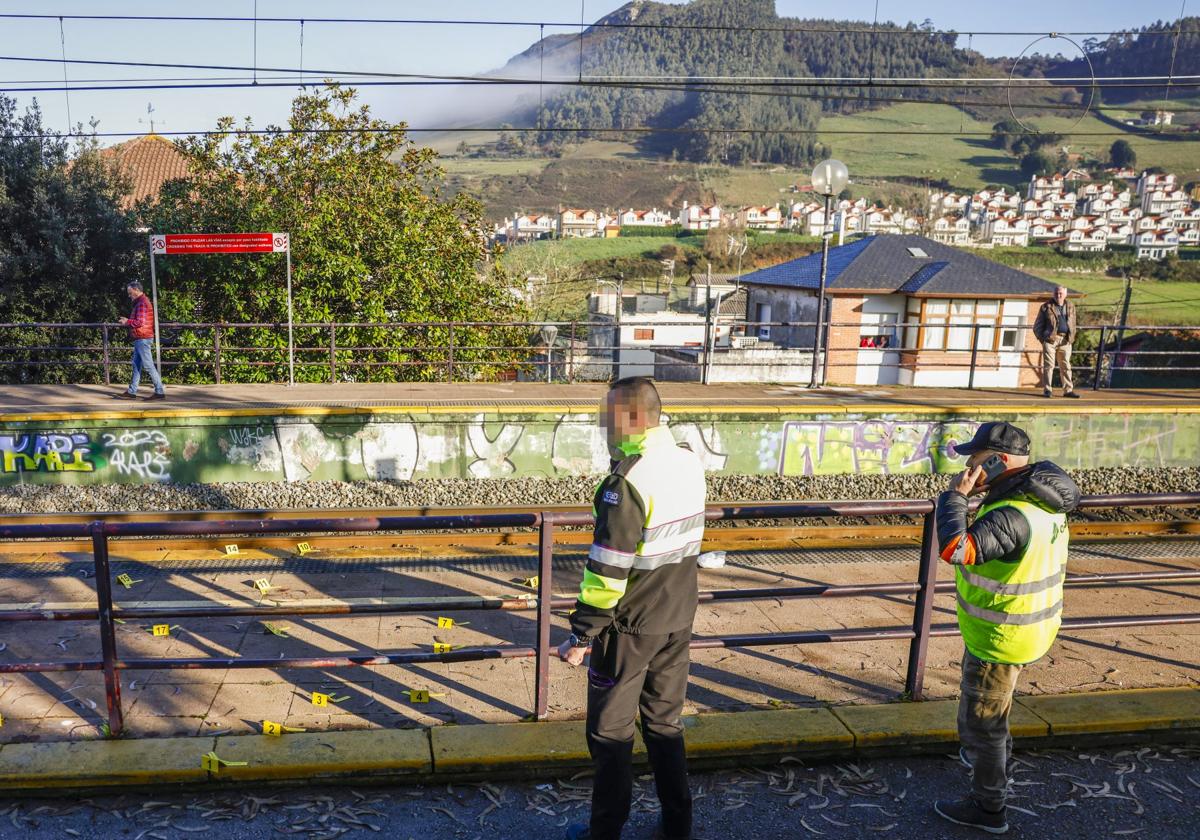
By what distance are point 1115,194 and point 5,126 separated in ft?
447

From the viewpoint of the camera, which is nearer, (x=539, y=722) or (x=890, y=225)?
(x=539, y=722)

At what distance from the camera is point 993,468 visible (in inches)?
136

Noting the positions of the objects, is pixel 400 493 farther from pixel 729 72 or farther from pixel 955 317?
pixel 729 72

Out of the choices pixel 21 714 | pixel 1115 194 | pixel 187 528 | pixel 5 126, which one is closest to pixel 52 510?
pixel 21 714

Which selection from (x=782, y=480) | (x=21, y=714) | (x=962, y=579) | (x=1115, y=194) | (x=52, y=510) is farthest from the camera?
(x=1115, y=194)

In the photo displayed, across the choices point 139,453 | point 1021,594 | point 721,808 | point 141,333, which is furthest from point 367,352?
point 1021,594

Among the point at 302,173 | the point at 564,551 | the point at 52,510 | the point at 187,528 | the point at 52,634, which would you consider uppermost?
the point at 302,173

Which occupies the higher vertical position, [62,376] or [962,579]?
[962,579]

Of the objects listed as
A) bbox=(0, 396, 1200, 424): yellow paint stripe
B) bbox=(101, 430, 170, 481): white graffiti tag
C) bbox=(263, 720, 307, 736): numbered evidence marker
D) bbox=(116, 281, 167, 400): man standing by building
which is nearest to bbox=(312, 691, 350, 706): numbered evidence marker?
bbox=(263, 720, 307, 736): numbered evidence marker

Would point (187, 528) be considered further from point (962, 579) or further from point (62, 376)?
point (62, 376)

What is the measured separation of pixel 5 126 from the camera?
66.8 ft

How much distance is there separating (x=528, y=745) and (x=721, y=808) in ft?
2.97

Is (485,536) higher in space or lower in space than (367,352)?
lower

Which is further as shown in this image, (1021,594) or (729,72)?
(729,72)
